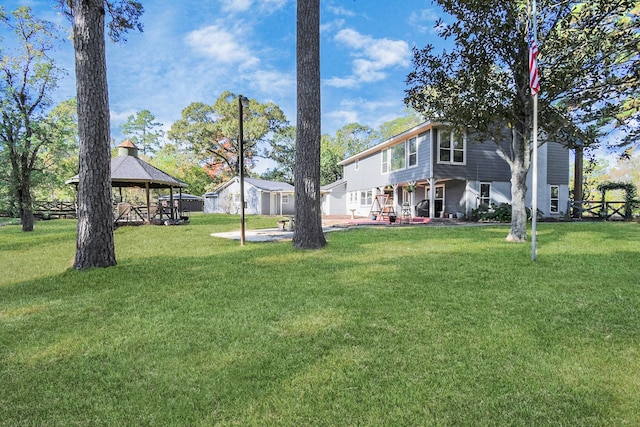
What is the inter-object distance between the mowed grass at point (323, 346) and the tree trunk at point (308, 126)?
2328mm

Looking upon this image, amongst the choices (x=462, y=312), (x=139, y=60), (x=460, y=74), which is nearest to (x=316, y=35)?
(x=460, y=74)

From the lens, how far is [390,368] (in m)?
2.25

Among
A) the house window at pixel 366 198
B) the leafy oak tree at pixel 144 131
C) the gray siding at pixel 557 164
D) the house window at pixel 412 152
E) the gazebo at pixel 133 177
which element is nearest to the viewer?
the gazebo at pixel 133 177

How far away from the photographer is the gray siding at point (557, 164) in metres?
17.9

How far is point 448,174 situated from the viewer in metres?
15.9

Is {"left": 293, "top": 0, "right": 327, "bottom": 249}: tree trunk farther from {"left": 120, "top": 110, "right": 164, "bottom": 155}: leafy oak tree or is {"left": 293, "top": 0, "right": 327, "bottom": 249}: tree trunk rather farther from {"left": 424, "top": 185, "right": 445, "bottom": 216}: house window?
{"left": 120, "top": 110, "right": 164, "bottom": 155}: leafy oak tree

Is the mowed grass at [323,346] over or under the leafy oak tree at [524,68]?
under

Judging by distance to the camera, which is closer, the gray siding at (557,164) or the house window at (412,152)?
the house window at (412,152)

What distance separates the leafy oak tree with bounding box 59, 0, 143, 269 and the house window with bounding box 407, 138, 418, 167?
14310 mm

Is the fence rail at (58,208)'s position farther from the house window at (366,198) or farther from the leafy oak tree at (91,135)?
the leafy oak tree at (91,135)

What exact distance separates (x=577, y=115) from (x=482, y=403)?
10.4m

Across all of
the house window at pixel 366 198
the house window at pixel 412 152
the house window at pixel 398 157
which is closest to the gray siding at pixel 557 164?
the house window at pixel 412 152

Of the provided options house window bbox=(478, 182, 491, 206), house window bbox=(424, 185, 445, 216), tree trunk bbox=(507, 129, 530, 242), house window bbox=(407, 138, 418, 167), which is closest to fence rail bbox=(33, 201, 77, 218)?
house window bbox=(407, 138, 418, 167)

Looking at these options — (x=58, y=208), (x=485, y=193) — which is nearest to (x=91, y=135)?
(x=485, y=193)
